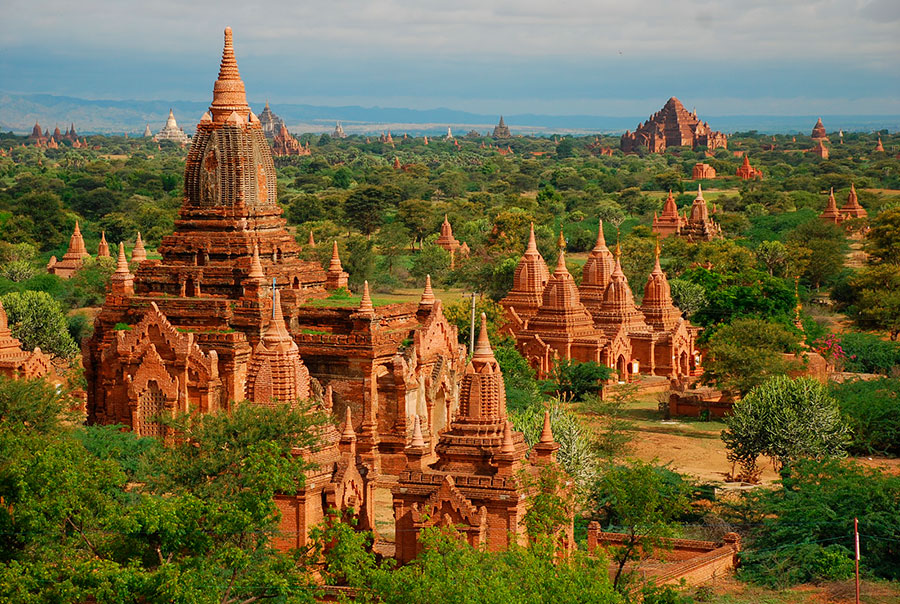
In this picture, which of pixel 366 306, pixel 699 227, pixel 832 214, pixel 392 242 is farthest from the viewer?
pixel 832 214

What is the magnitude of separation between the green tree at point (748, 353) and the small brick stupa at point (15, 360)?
20483 millimetres

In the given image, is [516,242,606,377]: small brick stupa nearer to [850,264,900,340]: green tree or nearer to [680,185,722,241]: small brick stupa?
[850,264,900,340]: green tree

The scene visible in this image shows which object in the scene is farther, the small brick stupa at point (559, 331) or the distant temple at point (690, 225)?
the distant temple at point (690, 225)

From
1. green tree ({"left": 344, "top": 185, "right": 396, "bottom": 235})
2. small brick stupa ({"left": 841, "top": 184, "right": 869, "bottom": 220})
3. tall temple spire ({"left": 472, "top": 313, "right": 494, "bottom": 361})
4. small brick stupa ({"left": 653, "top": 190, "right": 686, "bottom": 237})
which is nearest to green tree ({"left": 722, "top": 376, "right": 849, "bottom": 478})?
tall temple spire ({"left": 472, "top": 313, "right": 494, "bottom": 361})

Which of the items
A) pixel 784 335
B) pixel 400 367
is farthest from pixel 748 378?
pixel 400 367

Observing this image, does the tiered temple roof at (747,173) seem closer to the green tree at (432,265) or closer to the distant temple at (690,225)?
the distant temple at (690,225)

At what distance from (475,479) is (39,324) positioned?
33.7 metres

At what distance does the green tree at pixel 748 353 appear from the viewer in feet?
160

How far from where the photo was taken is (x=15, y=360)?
43.3 meters

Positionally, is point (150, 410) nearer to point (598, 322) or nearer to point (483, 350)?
point (483, 350)

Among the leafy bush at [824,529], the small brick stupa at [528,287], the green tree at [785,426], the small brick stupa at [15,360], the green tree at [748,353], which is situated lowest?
the leafy bush at [824,529]

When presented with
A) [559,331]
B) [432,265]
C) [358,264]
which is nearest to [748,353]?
[559,331]

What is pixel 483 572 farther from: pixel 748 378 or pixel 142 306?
pixel 748 378

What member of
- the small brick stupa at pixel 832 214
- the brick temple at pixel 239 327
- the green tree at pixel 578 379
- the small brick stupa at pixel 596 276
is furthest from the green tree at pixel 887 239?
the brick temple at pixel 239 327
